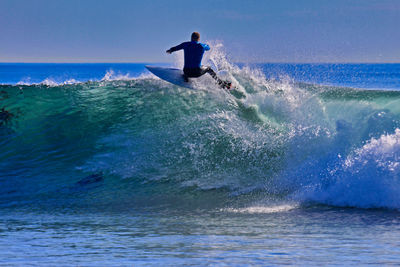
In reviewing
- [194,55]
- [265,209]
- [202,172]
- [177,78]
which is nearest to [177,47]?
[194,55]

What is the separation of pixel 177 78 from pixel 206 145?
2.30 meters

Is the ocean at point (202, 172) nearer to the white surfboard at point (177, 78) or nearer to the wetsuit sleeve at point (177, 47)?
the white surfboard at point (177, 78)

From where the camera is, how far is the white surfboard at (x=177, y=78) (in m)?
10.4

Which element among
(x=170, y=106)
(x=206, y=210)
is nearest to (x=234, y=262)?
(x=206, y=210)

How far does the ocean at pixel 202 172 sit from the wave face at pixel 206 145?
3cm

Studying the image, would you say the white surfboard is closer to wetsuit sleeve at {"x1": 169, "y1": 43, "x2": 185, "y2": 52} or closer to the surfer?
the surfer

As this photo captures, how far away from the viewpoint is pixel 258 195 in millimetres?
7160

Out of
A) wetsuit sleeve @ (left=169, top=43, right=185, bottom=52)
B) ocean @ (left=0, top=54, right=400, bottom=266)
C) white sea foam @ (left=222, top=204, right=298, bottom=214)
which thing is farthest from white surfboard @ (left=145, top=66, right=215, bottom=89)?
white sea foam @ (left=222, top=204, right=298, bottom=214)

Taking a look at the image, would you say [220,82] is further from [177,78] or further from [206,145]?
[206,145]

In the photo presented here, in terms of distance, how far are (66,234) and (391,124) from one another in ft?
19.1

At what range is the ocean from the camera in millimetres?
4531

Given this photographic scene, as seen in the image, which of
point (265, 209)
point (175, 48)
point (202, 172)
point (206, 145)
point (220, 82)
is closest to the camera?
point (265, 209)

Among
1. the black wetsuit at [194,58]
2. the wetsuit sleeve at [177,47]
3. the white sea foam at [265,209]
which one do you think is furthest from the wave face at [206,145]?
the wetsuit sleeve at [177,47]

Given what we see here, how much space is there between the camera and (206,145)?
28.9 ft
